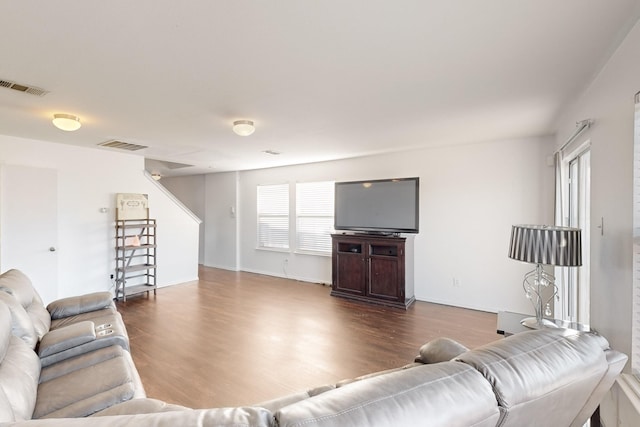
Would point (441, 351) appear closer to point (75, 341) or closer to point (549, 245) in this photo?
point (549, 245)

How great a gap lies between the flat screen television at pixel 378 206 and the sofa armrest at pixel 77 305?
3.54 m

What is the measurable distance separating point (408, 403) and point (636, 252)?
1584 mm

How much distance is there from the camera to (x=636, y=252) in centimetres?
152

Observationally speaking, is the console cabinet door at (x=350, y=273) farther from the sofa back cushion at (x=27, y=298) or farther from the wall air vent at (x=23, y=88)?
the wall air vent at (x=23, y=88)

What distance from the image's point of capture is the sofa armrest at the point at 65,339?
1.97m

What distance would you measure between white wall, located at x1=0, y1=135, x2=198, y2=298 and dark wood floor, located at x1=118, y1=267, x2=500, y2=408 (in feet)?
2.65

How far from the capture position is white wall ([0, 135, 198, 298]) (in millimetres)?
4375

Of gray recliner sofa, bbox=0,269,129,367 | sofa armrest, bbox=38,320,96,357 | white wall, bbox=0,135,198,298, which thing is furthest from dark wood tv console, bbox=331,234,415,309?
sofa armrest, bbox=38,320,96,357

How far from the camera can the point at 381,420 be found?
0.69 metres

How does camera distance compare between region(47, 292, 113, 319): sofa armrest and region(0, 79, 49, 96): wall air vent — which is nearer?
region(0, 79, 49, 96): wall air vent

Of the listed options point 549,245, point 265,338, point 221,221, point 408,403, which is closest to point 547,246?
point 549,245

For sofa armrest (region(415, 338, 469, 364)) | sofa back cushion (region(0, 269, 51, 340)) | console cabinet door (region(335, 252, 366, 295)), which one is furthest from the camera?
console cabinet door (region(335, 252, 366, 295))

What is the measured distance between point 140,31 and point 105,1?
0.24 metres

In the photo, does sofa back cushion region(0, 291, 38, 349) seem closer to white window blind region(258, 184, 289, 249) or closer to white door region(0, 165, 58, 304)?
white door region(0, 165, 58, 304)
